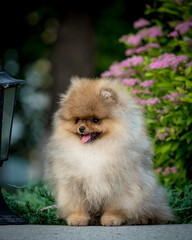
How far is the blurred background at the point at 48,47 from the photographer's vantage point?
12.4 m

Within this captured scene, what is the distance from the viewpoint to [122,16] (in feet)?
46.4

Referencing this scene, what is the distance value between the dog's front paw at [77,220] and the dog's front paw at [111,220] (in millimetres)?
170

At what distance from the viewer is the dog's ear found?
5.09 m

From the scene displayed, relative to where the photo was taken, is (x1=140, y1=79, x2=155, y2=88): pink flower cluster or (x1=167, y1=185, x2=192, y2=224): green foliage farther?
(x1=140, y1=79, x2=155, y2=88): pink flower cluster

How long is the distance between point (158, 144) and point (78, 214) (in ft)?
7.79

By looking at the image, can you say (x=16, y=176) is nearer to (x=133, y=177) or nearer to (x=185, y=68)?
(x=185, y=68)

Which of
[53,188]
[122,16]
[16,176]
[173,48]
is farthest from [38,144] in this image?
[53,188]

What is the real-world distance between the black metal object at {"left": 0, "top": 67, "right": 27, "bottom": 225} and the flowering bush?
213cm

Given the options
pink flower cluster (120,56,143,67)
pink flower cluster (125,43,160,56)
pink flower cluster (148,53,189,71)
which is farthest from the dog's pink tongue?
pink flower cluster (125,43,160,56)

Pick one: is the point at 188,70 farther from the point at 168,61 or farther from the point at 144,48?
the point at 144,48

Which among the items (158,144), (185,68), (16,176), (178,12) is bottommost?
(16,176)

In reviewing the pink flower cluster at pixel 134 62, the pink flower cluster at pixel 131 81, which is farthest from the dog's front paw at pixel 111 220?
the pink flower cluster at pixel 134 62

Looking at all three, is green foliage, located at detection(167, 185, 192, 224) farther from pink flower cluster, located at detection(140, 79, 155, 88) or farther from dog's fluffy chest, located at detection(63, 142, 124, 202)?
pink flower cluster, located at detection(140, 79, 155, 88)

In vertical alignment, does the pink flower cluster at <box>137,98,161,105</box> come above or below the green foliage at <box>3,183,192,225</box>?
above
